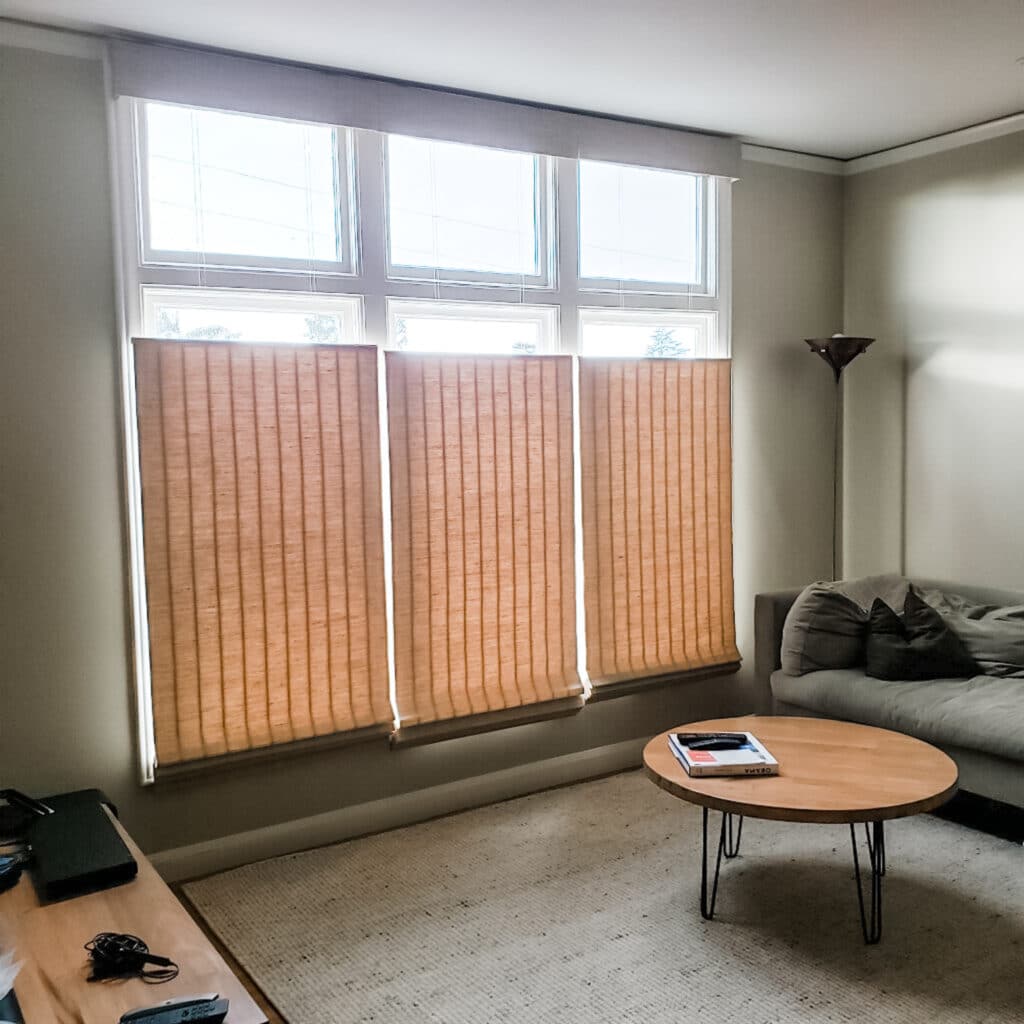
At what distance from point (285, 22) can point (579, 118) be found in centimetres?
134

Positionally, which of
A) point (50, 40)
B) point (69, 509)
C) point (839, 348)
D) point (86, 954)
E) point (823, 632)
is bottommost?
point (86, 954)

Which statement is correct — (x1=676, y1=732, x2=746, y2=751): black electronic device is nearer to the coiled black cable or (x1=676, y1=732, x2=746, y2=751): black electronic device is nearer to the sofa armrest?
the sofa armrest

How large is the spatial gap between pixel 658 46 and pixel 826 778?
2.29m

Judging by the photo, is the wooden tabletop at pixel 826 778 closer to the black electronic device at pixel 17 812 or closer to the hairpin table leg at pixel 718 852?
the hairpin table leg at pixel 718 852

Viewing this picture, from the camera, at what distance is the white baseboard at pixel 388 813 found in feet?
11.0

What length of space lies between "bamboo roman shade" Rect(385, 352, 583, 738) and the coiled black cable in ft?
5.43

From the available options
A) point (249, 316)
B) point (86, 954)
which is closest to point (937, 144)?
point (249, 316)

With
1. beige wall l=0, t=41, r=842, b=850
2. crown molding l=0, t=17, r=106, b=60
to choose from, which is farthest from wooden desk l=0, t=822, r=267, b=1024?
crown molding l=0, t=17, r=106, b=60

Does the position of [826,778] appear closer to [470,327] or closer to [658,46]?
[470,327]

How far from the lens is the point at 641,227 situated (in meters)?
4.29

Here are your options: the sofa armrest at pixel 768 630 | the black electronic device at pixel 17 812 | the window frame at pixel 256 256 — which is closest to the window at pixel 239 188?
the window frame at pixel 256 256

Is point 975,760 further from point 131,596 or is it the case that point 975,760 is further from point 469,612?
point 131,596

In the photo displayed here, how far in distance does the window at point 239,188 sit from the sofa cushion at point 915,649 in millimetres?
2435

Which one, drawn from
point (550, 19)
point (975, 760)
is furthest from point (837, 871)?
point (550, 19)
